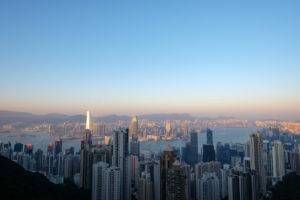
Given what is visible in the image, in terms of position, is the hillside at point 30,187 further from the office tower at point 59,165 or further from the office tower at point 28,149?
the office tower at point 28,149

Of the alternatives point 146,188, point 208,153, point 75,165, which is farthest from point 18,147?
point 208,153

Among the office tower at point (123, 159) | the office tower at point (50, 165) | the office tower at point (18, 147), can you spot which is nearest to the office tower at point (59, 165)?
the office tower at point (50, 165)

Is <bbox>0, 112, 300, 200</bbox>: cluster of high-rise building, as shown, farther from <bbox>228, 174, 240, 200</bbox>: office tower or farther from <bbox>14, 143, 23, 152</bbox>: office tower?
<bbox>14, 143, 23, 152</bbox>: office tower

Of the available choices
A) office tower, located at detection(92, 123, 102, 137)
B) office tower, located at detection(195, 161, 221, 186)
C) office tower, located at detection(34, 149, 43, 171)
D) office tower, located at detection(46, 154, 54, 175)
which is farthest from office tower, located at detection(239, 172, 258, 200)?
office tower, located at detection(92, 123, 102, 137)

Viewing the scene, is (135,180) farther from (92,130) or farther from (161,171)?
(92,130)

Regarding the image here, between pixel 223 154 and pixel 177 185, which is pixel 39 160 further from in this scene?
pixel 223 154

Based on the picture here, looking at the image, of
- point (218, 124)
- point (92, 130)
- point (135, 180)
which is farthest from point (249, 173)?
point (218, 124)
